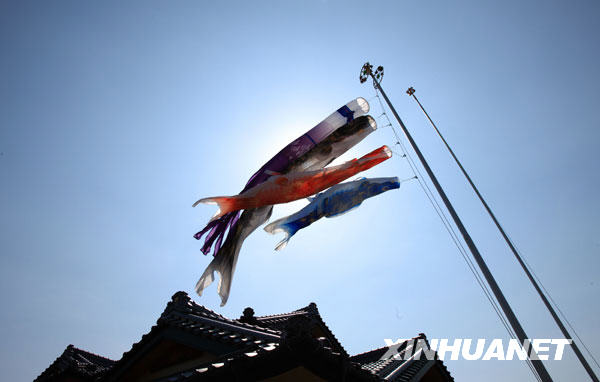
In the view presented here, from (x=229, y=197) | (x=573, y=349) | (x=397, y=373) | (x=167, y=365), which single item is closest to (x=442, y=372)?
(x=397, y=373)

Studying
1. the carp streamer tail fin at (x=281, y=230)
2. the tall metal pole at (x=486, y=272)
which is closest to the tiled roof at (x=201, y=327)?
the carp streamer tail fin at (x=281, y=230)

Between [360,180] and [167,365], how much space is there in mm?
6437

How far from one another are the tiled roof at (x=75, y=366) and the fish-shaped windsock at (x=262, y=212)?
5.41 metres

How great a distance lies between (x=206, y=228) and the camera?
24.0 ft

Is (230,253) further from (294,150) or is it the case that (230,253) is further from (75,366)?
(75,366)

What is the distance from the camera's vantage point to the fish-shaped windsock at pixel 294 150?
7.46 metres

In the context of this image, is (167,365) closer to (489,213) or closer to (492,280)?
(492,280)

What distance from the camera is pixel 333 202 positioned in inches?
276

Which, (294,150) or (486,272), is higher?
(294,150)

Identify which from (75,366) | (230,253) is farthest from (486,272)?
(75,366)

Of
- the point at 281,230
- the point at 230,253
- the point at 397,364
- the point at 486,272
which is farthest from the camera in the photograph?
the point at 397,364

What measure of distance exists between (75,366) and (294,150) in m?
9.09

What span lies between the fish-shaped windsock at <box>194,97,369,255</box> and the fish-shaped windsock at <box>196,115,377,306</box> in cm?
14

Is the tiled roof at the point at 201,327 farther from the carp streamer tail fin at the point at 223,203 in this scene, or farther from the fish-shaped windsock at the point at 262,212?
the carp streamer tail fin at the point at 223,203
